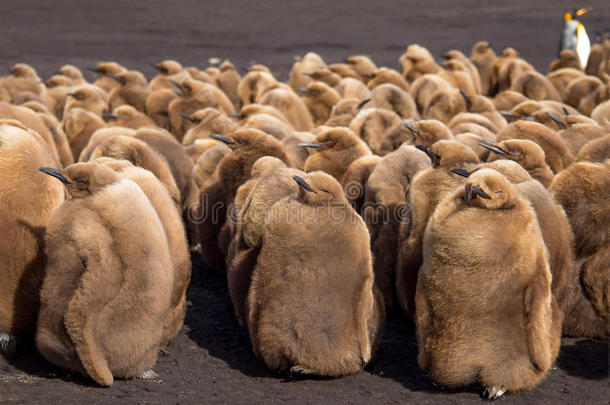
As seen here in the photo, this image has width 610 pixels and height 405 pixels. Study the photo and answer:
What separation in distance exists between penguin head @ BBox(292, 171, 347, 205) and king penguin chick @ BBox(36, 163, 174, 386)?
0.70 m

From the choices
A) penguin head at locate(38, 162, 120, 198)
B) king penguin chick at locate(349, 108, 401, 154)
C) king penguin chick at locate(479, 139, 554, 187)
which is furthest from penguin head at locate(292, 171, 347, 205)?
king penguin chick at locate(349, 108, 401, 154)

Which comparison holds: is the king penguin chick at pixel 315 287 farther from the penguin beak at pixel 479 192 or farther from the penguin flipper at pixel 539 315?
the penguin flipper at pixel 539 315

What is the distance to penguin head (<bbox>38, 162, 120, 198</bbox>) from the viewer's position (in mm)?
3646

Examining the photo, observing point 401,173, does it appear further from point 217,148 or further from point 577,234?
point 217,148

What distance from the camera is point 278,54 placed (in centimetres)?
2158

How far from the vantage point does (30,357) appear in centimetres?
399

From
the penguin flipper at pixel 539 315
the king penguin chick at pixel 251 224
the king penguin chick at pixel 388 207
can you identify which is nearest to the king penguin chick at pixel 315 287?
the king penguin chick at pixel 251 224

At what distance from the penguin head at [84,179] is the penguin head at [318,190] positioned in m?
0.88

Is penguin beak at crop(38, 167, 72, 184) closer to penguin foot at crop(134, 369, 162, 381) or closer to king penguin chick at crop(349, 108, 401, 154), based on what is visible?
penguin foot at crop(134, 369, 162, 381)

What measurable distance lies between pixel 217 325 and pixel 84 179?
1452 mm

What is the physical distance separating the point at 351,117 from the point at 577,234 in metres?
3.37

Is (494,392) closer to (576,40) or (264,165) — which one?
(264,165)

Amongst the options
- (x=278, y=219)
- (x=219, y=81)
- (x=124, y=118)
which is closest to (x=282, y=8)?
(x=219, y=81)

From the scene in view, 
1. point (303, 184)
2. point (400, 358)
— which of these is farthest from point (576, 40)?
point (303, 184)
